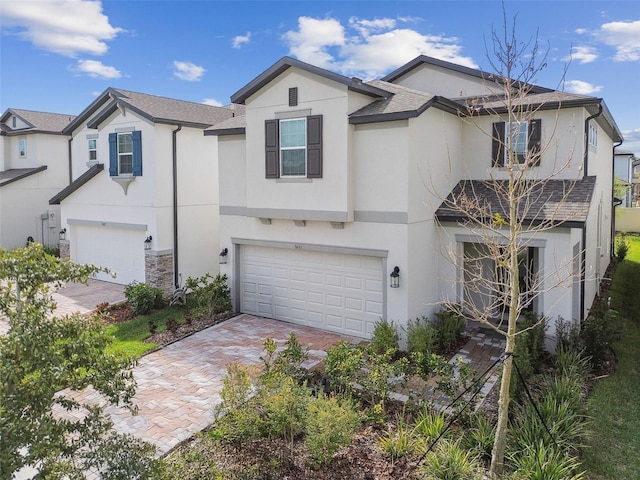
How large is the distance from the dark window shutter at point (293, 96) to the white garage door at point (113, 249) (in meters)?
8.41

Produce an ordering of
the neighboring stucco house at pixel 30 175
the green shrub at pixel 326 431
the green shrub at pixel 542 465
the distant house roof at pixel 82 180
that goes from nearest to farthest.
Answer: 1. the green shrub at pixel 542 465
2. the green shrub at pixel 326 431
3. the distant house roof at pixel 82 180
4. the neighboring stucco house at pixel 30 175

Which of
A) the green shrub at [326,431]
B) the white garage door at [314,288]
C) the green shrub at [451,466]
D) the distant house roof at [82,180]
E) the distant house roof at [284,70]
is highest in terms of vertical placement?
the distant house roof at [284,70]

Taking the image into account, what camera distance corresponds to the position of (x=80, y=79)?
2411 centimetres

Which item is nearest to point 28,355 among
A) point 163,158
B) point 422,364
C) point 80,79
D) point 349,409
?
point 349,409

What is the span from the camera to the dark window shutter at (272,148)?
13.2 m

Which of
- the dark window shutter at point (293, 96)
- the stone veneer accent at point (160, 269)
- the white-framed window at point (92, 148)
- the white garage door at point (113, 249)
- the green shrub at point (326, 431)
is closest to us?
the green shrub at point (326, 431)

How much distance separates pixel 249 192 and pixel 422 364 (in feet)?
24.5

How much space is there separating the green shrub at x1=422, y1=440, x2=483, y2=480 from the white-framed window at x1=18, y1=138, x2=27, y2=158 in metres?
27.0

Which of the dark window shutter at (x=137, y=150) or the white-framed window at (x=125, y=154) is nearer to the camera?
the dark window shutter at (x=137, y=150)

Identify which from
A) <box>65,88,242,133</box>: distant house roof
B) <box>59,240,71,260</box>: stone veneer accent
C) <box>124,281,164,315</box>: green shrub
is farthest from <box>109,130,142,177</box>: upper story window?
<box>59,240,71,260</box>: stone veneer accent

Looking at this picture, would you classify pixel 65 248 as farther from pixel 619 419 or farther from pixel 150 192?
pixel 619 419

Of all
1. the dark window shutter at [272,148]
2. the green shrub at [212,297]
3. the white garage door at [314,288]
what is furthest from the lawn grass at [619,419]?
the green shrub at [212,297]

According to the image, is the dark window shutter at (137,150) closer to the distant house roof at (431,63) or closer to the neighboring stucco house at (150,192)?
the neighboring stucco house at (150,192)

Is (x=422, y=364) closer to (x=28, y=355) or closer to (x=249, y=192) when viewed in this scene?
(x=28, y=355)
